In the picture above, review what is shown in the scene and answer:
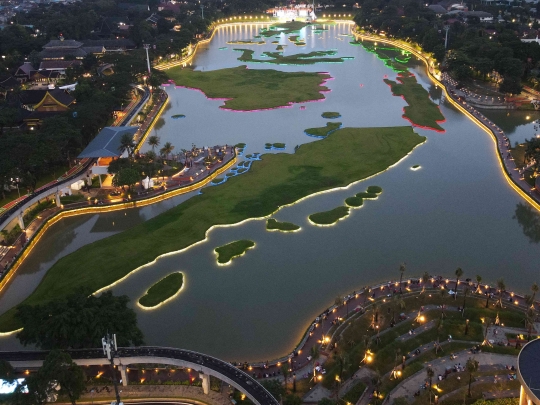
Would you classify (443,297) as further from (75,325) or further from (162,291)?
(75,325)

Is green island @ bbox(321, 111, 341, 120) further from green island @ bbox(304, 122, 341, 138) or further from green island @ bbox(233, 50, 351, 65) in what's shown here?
green island @ bbox(233, 50, 351, 65)

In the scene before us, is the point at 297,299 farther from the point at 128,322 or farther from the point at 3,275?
the point at 3,275

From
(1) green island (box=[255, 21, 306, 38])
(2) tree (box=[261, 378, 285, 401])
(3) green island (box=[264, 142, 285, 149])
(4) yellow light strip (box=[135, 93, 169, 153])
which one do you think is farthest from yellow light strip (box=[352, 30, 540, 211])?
(4) yellow light strip (box=[135, 93, 169, 153])

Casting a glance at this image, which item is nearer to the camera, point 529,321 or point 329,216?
point 529,321

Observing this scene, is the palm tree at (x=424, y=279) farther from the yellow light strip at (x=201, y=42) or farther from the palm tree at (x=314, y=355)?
the yellow light strip at (x=201, y=42)

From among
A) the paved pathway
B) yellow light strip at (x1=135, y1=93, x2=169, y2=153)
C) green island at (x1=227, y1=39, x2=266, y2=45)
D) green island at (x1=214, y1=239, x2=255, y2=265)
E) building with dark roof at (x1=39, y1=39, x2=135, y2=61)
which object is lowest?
green island at (x1=214, y1=239, x2=255, y2=265)

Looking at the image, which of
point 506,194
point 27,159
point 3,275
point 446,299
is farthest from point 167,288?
point 506,194

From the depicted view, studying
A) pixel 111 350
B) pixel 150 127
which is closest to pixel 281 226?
pixel 111 350

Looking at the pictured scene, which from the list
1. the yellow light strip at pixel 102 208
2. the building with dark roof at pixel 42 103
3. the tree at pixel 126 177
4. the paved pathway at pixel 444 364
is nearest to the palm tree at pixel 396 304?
the paved pathway at pixel 444 364
